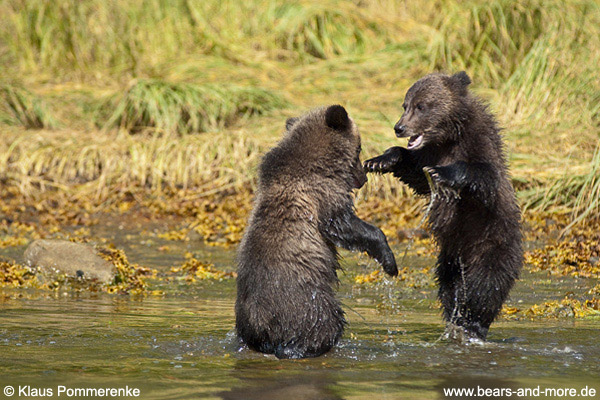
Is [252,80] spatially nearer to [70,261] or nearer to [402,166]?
[70,261]

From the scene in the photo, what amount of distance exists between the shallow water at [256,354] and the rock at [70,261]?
1.56 feet

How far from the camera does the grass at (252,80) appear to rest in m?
12.7

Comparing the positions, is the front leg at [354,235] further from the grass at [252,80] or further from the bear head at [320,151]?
the grass at [252,80]

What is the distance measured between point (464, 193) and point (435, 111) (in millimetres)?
678

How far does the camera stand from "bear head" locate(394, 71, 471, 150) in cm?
677

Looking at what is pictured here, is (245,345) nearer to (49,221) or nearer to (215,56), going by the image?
(49,221)

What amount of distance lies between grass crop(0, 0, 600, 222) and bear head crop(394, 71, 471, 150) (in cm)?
Result: 387

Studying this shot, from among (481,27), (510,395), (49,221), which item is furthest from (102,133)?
(510,395)

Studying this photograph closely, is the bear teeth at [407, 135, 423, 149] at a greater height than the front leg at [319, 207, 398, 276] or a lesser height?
greater

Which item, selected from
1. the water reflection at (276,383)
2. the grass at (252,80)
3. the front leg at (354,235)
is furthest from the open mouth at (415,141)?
the grass at (252,80)

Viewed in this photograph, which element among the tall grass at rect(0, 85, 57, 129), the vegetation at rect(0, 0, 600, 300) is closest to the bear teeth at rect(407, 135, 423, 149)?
the vegetation at rect(0, 0, 600, 300)

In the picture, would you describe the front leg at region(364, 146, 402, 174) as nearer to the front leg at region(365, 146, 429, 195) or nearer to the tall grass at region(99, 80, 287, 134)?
the front leg at region(365, 146, 429, 195)

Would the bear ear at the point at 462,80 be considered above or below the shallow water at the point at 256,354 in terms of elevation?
above

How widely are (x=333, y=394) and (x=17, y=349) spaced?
2.38 m
